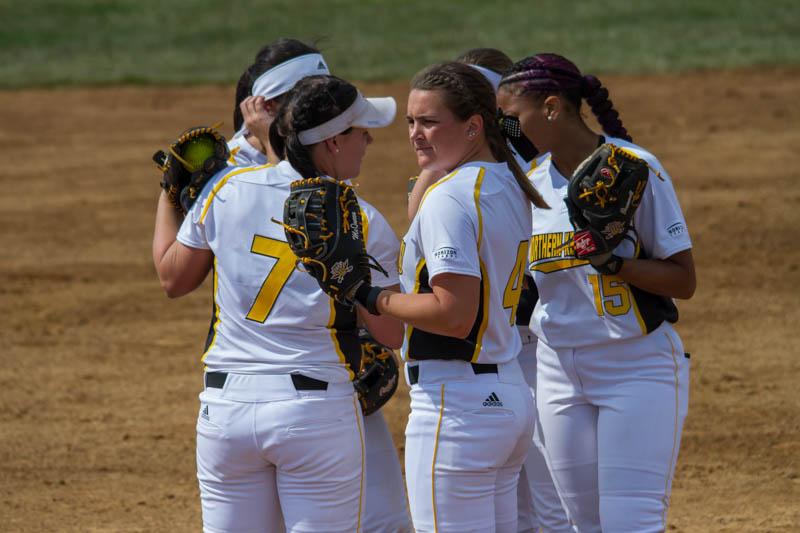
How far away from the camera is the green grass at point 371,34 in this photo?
64.0 feet

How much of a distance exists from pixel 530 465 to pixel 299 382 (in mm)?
1495

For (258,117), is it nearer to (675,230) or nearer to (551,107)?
(551,107)

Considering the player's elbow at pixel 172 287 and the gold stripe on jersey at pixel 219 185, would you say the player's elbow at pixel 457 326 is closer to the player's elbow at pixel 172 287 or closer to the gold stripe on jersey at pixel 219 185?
the gold stripe on jersey at pixel 219 185

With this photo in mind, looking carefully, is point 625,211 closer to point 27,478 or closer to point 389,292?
point 389,292

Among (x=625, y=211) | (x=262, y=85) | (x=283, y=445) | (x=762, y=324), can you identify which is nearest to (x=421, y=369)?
(x=283, y=445)

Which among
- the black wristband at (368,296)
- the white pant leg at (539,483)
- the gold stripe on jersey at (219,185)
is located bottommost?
the white pant leg at (539,483)

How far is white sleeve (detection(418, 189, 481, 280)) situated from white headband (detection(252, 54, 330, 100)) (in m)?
0.99

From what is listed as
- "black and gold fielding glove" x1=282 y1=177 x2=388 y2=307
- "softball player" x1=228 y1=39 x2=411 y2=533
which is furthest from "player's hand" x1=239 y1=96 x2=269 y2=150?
"black and gold fielding glove" x1=282 y1=177 x2=388 y2=307

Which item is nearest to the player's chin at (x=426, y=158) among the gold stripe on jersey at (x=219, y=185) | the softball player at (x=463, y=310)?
the softball player at (x=463, y=310)

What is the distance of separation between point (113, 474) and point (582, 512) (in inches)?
133

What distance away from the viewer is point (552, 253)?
4422 mm

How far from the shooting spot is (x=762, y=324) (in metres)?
9.30

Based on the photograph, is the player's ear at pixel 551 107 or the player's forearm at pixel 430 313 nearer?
the player's forearm at pixel 430 313

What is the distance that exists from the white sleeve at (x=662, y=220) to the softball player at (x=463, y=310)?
2.05ft
